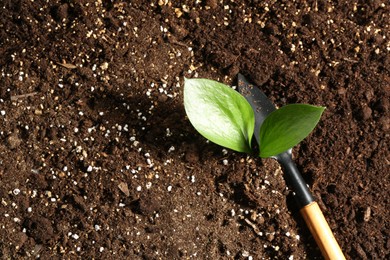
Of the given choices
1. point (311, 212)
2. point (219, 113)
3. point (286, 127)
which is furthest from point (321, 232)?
point (219, 113)

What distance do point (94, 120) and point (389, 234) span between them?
80cm

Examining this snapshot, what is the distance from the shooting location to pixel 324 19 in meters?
1.47

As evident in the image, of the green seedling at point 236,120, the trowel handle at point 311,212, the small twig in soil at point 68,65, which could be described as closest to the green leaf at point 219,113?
the green seedling at point 236,120

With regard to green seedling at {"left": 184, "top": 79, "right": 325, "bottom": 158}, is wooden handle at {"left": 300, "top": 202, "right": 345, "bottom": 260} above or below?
below

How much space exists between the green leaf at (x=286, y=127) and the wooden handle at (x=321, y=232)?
0.17 m

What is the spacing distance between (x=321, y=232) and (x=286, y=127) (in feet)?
0.88

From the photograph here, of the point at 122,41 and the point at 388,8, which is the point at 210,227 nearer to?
the point at 122,41

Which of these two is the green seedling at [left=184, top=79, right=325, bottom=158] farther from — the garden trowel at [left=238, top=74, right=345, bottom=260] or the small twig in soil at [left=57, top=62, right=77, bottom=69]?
the small twig in soil at [left=57, top=62, right=77, bottom=69]

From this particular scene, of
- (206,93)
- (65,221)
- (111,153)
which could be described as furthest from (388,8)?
(65,221)

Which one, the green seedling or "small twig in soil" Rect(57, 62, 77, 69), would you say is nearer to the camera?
the green seedling

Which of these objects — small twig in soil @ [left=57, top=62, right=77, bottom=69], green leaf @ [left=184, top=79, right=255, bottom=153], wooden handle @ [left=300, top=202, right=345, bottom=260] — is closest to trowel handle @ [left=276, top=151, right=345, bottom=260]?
wooden handle @ [left=300, top=202, right=345, bottom=260]

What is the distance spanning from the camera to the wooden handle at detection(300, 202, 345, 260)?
1339 millimetres

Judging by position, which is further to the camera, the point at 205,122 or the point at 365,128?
the point at 365,128

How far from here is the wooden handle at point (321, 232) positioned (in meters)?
1.34
